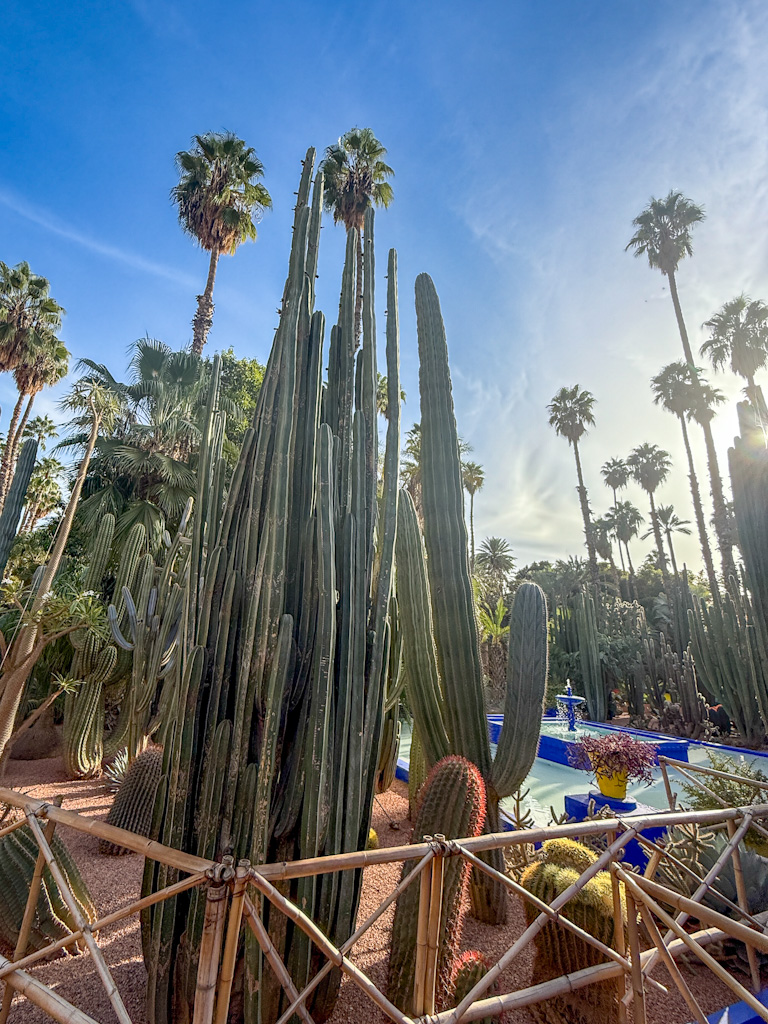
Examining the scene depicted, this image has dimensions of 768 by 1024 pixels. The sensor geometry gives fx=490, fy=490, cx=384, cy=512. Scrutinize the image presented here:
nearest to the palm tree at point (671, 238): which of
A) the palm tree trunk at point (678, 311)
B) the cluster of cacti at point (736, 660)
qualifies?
the palm tree trunk at point (678, 311)

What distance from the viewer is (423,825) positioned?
104 inches

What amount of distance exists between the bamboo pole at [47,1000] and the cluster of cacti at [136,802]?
2.96m

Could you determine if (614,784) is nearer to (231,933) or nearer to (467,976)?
(467,976)

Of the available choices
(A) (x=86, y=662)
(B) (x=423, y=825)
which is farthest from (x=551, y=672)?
(B) (x=423, y=825)

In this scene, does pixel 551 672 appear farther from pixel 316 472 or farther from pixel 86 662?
pixel 316 472

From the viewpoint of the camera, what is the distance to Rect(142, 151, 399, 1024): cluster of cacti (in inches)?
90.2

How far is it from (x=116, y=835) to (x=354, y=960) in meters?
2.02

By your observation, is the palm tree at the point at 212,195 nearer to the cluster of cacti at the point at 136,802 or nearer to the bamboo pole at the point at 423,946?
the cluster of cacti at the point at 136,802

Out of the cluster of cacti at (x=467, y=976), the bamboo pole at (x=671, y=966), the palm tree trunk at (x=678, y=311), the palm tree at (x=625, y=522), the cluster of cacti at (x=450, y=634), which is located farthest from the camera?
the palm tree at (x=625, y=522)

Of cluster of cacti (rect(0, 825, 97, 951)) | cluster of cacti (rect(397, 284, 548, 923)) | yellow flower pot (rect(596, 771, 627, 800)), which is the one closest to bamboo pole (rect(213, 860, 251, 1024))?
cluster of cacti (rect(0, 825, 97, 951))

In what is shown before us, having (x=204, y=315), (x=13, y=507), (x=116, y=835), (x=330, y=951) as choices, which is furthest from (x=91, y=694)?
(x=204, y=315)

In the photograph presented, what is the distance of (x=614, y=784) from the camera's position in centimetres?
514

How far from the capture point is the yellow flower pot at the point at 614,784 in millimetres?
5062

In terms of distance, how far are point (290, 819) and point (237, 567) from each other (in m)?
1.29
